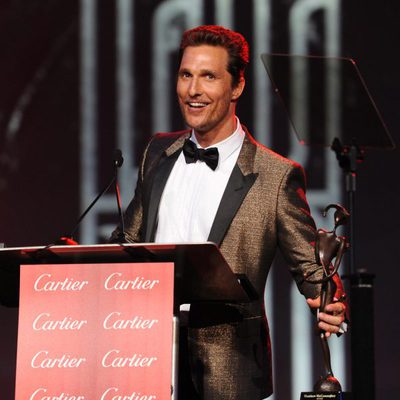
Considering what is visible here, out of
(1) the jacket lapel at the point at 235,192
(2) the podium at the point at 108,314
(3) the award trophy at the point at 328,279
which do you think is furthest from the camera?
(1) the jacket lapel at the point at 235,192

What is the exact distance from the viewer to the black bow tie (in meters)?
2.89

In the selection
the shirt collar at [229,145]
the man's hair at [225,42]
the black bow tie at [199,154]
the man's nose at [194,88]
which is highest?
the man's hair at [225,42]

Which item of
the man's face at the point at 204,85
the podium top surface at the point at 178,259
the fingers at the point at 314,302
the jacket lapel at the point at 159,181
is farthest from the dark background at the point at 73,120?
the podium top surface at the point at 178,259

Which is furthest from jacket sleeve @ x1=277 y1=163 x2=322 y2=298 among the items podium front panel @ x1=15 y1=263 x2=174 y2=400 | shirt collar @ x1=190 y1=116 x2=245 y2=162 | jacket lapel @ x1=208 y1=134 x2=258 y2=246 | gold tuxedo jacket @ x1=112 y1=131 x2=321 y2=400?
podium front panel @ x1=15 y1=263 x2=174 y2=400

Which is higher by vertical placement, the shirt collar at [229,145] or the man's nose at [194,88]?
the man's nose at [194,88]

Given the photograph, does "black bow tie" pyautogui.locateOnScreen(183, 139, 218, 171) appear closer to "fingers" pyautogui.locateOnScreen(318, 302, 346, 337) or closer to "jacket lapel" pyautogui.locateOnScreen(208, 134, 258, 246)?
"jacket lapel" pyautogui.locateOnScreen(208, 134, 258, 246)

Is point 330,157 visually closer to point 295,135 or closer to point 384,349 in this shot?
point 295,135

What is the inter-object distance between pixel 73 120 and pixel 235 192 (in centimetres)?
217

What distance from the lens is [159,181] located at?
2908 millimetres

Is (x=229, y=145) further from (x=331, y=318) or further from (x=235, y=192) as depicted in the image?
(x=331, y=318)

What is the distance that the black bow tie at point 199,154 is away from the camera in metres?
2.89

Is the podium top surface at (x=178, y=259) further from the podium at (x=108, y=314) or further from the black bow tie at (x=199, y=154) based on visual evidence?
the black bow tie at (x=199, y=154)

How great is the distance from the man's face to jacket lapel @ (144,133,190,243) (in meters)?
0.15

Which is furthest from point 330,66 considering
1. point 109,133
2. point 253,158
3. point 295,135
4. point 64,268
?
point 64,268
